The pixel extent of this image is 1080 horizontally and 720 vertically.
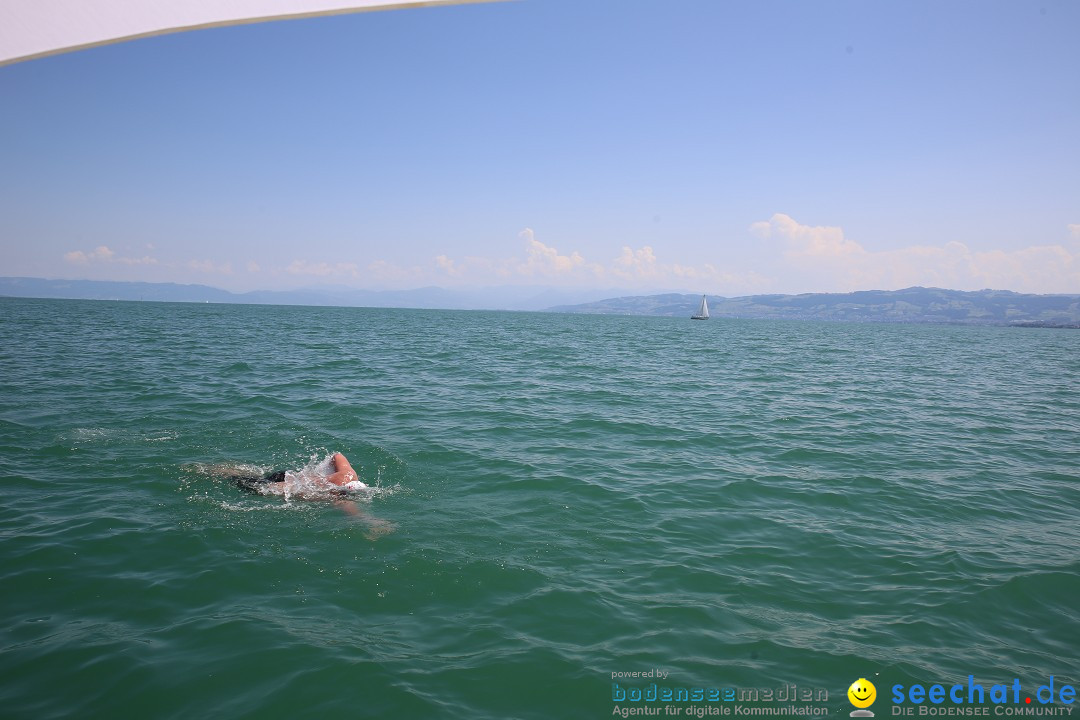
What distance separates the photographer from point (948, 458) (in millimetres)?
13617

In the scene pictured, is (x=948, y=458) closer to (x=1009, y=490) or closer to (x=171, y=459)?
(x=1009, y=490)

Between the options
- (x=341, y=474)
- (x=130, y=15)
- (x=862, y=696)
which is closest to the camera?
(x=130, y=15)

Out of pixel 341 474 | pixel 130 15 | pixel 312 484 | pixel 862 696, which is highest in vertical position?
pixel 130 15

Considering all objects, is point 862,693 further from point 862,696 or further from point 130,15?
point 130,15

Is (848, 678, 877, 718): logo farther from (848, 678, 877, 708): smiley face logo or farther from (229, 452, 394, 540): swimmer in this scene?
(229, 452, 394, 540): swimmer

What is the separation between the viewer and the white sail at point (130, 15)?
3756 mm

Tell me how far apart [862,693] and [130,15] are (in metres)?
9.07

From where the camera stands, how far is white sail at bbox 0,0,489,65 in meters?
3.76

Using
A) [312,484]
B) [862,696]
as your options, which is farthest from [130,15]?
[862,696]

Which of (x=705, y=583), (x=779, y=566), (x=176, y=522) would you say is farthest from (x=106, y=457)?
(x=779, y=566)

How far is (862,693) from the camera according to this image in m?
5.35

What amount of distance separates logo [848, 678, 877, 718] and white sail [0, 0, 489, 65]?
7423mm

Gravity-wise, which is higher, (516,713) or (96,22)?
(96,22)

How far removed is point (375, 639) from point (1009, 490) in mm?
13731
